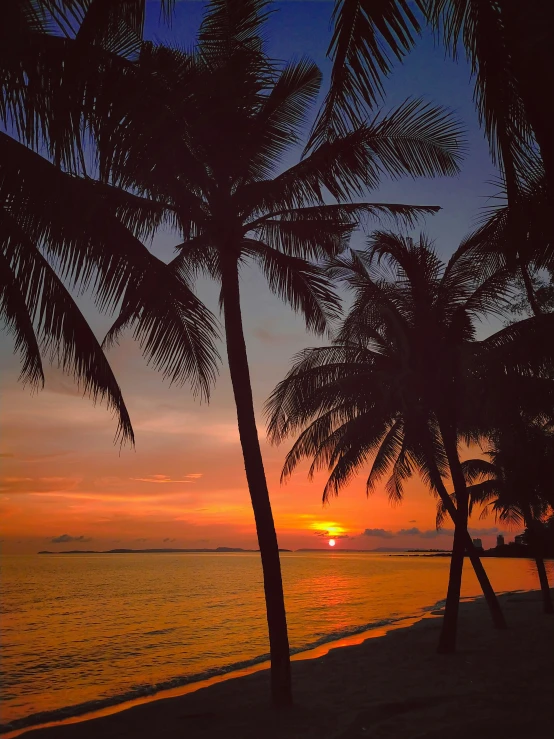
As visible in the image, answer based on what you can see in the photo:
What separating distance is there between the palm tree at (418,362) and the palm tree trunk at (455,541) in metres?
0.02

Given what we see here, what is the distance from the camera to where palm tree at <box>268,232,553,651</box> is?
34.9 feet

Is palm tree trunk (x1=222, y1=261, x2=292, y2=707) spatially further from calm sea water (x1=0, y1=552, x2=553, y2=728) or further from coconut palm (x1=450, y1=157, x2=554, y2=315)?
calm sea water (x1=0, y1=552, x2=553, y2=728)

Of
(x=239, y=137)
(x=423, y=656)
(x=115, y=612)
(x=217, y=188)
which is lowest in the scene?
(x=115, y=612)

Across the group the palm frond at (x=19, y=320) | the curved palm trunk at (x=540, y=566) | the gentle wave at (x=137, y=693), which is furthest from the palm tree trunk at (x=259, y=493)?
the curved palm trunk at (x=540, y=566)

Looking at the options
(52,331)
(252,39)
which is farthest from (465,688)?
(252,39)

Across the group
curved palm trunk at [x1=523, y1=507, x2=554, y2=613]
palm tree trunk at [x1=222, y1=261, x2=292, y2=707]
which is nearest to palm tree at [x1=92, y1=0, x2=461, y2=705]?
palm tree trunk at [x1=222, y1=261, x2=292, y2=707]

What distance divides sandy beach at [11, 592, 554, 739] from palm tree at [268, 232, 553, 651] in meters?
1.31

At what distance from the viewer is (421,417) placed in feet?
37.7

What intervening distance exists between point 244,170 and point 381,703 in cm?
711

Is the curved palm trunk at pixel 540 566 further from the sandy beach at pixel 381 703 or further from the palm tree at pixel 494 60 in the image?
the palm tree at pixel 494 60

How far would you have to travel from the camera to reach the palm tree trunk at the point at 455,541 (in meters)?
10.5

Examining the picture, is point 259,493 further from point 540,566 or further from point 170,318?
point 540,566

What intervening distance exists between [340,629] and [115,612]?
49.9 feet

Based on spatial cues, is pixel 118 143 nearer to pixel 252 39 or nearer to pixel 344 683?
pixel 252 39
